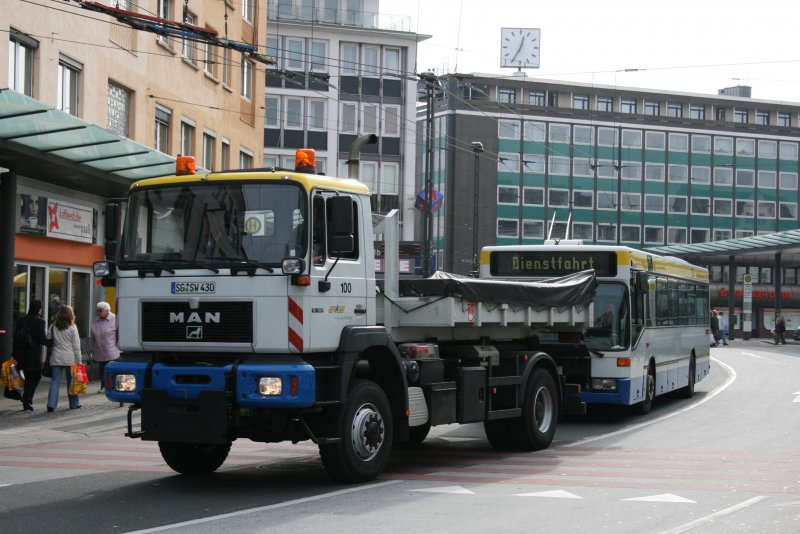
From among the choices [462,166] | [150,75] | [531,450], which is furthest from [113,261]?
[462,166]

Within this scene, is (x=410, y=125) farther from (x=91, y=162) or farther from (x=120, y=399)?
(x=120, y=399)

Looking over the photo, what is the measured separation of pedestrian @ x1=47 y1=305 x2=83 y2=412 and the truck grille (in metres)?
8.50

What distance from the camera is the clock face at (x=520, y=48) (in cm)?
8412

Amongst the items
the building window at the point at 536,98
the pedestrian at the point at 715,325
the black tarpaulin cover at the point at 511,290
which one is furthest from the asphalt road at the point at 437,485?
the building window at the point at 536,98

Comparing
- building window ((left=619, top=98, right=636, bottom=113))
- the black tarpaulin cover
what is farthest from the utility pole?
building window ((left=619, top=98, right=636, bottom=113))

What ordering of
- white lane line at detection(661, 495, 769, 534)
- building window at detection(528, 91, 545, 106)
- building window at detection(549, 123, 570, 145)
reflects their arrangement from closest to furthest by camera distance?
1. white lane line at detection(661, 495, 769, 534)
2. building window at detection(549, 123, 570, 145)
3. building window at detection(528, 91, 545, 106)

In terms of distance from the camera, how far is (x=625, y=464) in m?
13.2

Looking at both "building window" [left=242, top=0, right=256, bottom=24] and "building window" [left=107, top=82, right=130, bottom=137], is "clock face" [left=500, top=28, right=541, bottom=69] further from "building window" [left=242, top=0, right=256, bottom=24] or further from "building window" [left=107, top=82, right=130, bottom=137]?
"building window" [left=107, top=82, right=130, bottom=137]

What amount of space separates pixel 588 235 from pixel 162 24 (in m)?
78.6

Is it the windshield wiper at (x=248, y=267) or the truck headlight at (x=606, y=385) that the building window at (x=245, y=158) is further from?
the windshield wiper at (x=248, y=267)

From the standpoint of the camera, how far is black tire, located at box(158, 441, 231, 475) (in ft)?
39.1

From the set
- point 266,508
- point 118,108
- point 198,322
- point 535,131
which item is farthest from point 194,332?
point 535,131

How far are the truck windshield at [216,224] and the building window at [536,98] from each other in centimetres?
8584

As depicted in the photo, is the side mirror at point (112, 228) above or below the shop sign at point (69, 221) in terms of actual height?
below
